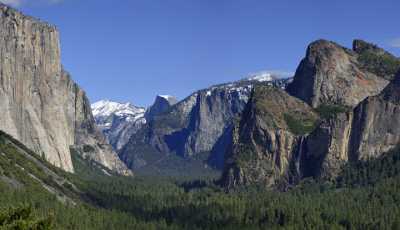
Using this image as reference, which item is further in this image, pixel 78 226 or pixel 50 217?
pixel 78 226

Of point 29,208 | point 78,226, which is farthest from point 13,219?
point 78,226

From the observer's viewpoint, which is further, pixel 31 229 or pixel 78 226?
pixel 78 226

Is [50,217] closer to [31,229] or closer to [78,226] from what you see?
[31,229]

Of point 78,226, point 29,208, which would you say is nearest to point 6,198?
point 78,226

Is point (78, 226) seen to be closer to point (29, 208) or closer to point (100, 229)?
point (100, 229)

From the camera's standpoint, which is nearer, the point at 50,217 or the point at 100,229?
the point at 50,217

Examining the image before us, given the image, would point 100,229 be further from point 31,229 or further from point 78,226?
point 31,229

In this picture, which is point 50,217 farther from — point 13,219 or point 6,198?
point 6,198

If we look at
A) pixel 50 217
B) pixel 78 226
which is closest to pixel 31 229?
pixel 50 217
